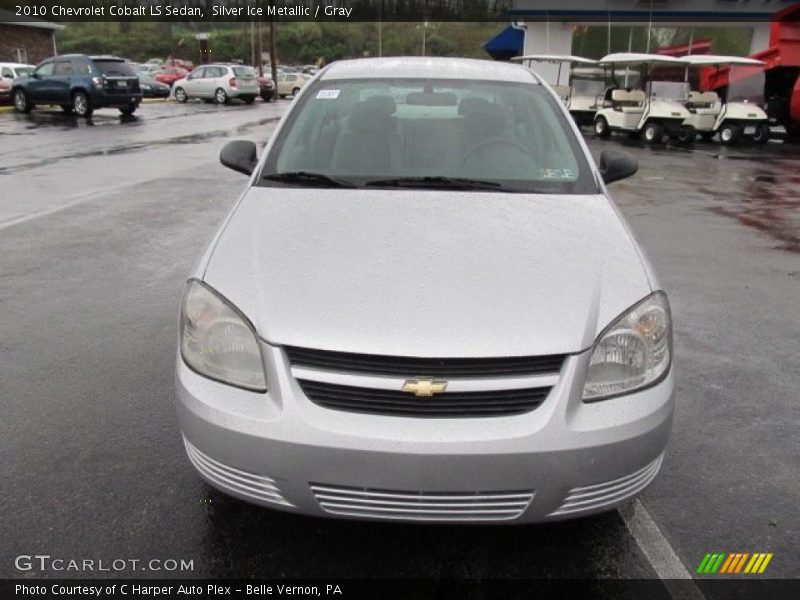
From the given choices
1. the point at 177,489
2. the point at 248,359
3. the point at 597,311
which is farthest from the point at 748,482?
the point at 177,489

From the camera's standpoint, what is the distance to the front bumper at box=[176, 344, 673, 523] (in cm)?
196

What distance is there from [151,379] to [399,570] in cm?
194

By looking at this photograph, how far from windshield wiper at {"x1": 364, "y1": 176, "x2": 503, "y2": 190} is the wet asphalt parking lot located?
56.1 inches

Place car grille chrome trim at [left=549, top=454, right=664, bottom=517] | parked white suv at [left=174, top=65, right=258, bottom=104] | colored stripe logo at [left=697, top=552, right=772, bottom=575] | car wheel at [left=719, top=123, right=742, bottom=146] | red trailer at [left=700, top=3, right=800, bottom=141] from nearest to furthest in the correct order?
1. car grille chrome trim at [left=549, top=454, right=664, bottom=517]
2. colored stripe logo at [left=697, top=552, right=772, bottom=575]
3. car wheel at [left=719, top=123, right=742, bottom=146]
4. red trailer at [left=700, top=3, right=800, bottom=141]
5. parked white suv at [left=174, top=65, right=258, bottom=104]

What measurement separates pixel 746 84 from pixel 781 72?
989mm

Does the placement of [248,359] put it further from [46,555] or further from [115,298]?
[115,298]

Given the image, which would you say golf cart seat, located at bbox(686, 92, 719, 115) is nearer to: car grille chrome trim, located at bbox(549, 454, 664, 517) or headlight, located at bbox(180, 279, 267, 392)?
car grille chrome trim, located at bbox(549, 454, 664, 517)

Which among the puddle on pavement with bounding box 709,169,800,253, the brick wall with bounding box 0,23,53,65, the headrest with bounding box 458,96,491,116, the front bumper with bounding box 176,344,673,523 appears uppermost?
the brick wall with bounding box 0,23,53,65

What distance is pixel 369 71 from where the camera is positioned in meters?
3.86

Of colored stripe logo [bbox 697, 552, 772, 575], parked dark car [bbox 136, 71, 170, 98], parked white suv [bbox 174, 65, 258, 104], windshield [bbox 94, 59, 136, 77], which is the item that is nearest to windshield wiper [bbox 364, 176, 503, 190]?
colored stripe logo [bbox 697, 552, 772, 575]

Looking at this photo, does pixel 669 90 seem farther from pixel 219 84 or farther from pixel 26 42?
pixel 26 42

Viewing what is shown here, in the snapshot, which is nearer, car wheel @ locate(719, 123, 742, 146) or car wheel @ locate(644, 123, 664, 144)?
car wheel @ locate(644, 123, 664, 144)

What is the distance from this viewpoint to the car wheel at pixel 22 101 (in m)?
22.5

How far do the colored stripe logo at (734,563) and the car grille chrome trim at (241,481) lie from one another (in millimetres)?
1428
